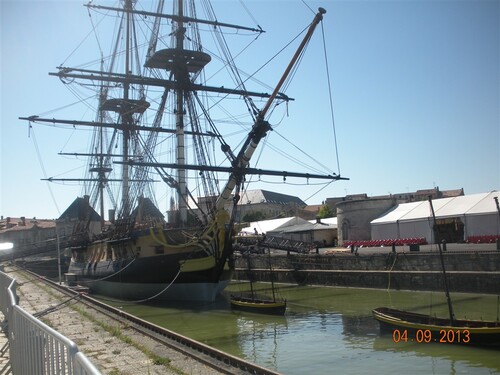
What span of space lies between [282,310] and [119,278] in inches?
496

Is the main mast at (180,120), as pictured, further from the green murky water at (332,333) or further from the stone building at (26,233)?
the stone building at (26,233)

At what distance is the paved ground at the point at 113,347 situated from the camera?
8.26m

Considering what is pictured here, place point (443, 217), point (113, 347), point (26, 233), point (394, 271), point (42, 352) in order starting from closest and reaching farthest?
1. point (42, 352)
2. point (113, 347)
3. point (394, 271)
4. point (443, 217)
5. point (26, 233)

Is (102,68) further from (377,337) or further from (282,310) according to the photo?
(377,337)

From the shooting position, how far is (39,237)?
88312 mm

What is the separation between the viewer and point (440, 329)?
12.5 m

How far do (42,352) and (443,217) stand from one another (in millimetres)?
30769

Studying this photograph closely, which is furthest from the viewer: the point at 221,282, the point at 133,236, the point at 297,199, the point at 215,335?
the point at 297,199

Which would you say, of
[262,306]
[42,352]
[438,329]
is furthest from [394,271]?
[42,352]

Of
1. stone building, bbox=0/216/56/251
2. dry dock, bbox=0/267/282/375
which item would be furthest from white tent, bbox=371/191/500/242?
stone building, bbox=0/216/56/251

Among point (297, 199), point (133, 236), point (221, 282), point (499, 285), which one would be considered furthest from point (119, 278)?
point (297, 199)

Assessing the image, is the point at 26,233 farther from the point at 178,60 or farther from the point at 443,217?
the point at 443,217

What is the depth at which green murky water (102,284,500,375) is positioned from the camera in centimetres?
1129

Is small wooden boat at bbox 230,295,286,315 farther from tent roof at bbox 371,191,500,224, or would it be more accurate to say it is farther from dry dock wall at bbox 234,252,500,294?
tent roof at bbox 371,191,500,224
